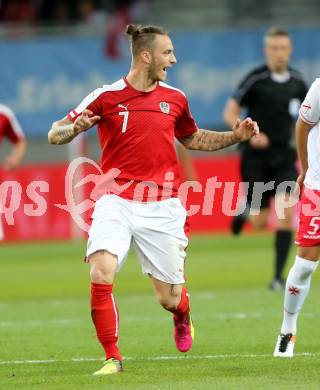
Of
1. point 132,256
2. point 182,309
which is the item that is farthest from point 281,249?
point 132,256

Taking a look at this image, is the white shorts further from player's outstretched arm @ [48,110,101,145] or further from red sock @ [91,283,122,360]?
player's outstretched arm @ [48,110,101,145]

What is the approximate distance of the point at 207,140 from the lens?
27.9 feet

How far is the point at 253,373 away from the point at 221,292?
6.16m

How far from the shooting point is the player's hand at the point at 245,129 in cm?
802

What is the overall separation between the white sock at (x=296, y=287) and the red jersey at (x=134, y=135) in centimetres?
103

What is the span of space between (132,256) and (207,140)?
1102cm

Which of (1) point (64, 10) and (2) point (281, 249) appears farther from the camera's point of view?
(1) point (64, 10)

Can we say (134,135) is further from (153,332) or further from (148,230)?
(153,332)

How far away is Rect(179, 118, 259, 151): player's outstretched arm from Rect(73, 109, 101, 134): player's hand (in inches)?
42.3

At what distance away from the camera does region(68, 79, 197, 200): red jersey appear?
313 inches

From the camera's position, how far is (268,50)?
13.3 meters

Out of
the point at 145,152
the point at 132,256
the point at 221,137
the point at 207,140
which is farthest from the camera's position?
the point at 132,256

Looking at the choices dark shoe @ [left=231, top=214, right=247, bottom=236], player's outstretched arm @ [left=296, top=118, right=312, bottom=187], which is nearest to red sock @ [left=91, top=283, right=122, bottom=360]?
player's outstretched arm @ [left=296, top=118, right=312, bottom=187]

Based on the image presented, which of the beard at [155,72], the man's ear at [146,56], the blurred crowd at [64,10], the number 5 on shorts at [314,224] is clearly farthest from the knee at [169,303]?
the blurred crowd at [64,10]
